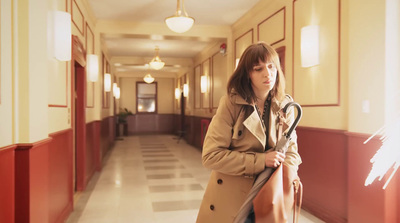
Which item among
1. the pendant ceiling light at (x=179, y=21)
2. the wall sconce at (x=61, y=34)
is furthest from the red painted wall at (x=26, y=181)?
the pendant ceiling light at (x=179, y=21)

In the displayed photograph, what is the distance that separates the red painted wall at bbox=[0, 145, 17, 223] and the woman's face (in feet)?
5.20

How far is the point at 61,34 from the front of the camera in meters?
3.00

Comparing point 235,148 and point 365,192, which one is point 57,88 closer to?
point 235,148

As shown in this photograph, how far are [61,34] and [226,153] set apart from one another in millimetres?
2431

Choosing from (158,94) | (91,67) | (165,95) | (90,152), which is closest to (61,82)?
(91,67)

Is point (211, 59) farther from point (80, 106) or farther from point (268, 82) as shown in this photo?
point (268, 82)

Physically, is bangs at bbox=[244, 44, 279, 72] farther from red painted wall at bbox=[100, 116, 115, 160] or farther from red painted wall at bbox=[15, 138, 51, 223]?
red painted wall at bbox=[100, 116, 115, 160]

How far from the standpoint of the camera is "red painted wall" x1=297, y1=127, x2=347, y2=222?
327cm

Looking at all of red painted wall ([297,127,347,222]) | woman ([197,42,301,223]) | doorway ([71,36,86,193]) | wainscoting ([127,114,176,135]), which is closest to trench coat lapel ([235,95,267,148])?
woman ([197,42,301,223])

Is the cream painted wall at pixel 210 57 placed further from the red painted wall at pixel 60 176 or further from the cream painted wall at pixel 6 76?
the cream painted wall at pixel 6 76

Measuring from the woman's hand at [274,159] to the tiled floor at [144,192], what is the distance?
2.66 meters

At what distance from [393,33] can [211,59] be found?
5.94m

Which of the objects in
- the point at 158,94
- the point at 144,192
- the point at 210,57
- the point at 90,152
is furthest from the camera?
the point at 158,94

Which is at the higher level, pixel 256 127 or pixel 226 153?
pixel 256 127
